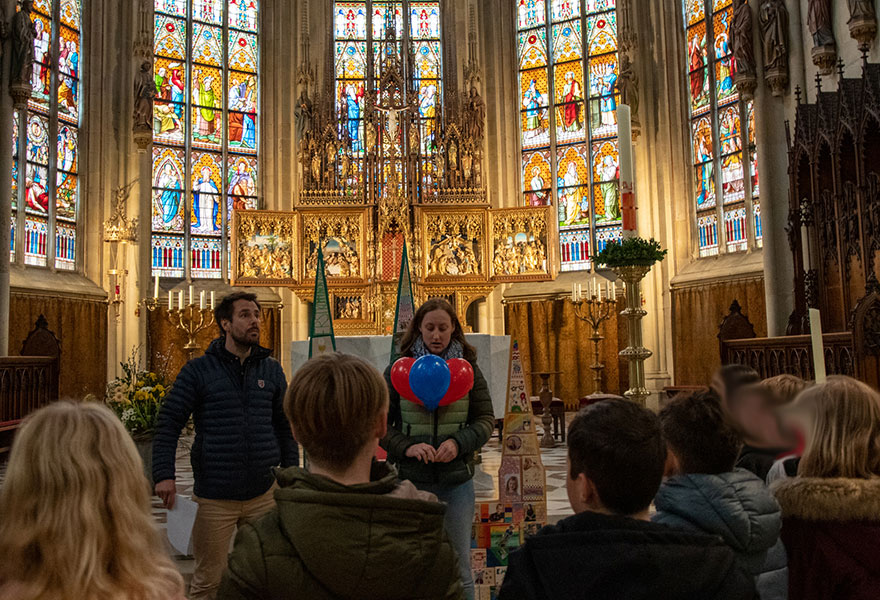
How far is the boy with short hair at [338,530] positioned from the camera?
4.71 ft

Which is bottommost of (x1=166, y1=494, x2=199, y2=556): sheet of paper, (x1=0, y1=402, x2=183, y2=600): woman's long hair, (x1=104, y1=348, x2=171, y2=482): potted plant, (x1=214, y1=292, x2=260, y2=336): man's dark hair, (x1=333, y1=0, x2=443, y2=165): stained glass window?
(x1=166, y1=494, x2=199, y2=556): sheet of paper

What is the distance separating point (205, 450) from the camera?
3.04m

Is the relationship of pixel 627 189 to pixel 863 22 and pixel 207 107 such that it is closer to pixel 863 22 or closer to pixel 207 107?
pixel 863 22

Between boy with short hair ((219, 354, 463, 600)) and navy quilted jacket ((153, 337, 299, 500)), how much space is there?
1543 mm

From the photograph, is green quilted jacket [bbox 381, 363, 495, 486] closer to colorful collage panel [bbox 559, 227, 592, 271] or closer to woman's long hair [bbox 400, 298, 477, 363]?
woman's long hair [bbox 400, 298, 477, 363]

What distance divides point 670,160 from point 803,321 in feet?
17.3

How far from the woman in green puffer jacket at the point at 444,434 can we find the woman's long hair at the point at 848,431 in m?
1.34

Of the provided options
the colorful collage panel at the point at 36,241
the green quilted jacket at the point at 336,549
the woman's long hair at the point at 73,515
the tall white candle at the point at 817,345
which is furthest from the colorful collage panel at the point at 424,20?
the woman's long hair at the point at 73,515

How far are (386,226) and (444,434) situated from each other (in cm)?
798

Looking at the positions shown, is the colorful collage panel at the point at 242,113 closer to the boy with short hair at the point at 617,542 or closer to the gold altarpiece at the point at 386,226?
the gold altarpiece at the point at 386,226

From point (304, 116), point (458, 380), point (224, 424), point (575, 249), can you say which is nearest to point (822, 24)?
point (575, 249)

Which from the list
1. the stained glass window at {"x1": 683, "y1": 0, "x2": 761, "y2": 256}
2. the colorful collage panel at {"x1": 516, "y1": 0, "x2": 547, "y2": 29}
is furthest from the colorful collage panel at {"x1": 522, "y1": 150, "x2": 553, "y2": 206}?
the stained glass window at {"x1": 683, "y1": 0, "x2": 761, "y2": 256}

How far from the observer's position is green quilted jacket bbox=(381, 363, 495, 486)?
2.95 meters

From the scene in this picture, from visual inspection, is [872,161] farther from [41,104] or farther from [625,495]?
[41,104]
